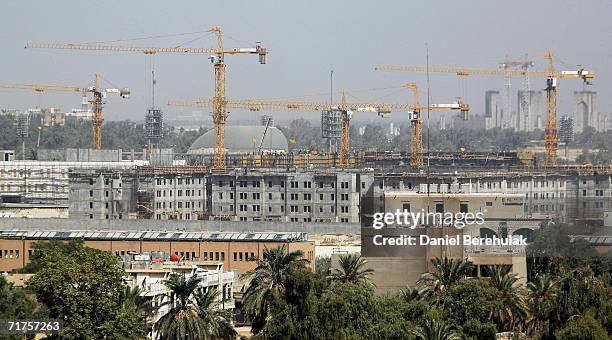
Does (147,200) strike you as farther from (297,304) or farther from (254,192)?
(297,304)

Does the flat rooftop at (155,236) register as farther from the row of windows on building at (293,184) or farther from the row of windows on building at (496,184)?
the row of windows on building at (293,184)

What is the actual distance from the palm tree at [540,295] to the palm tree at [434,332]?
7.92 m

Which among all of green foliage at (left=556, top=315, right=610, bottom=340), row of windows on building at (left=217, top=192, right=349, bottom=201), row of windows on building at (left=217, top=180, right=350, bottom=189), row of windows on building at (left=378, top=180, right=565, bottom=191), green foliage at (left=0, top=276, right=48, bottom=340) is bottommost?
green foliage at (left=556, top=315, right=610, bottom=340)

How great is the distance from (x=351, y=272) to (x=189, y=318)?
15.2 meters

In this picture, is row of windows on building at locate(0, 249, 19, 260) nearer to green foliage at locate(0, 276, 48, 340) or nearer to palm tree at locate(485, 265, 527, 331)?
palm tree at locate(485, 265, 527, 331)

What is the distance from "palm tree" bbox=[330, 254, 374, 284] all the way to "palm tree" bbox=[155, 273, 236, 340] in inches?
480

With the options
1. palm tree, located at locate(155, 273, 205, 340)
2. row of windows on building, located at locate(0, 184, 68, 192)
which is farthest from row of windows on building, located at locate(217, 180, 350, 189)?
palm tree, located at locate(155, 273, 205, 340)

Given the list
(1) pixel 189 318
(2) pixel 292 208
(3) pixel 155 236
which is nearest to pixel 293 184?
(2) pixel 292 208

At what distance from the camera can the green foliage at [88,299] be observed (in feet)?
171

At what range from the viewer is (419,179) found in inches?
5635

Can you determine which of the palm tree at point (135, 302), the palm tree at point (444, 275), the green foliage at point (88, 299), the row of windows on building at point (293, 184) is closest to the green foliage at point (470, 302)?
the palm tree at point (444, 275)

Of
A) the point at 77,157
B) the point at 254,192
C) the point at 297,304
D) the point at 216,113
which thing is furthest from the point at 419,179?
the point at 297,304

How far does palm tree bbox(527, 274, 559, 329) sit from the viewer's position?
6256cm

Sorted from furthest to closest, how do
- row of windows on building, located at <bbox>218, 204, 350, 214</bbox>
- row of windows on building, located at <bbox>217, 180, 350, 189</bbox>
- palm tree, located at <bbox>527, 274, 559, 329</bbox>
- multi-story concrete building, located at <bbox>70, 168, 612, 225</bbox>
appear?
row of windows on building, located at <bbox>217, 180, 350, 189</bbox> < row of windows on building, located at <bbox>218, 204, 350, 214</bbox> < multi-story concrete building, located at <bbox>70, 168, 612, 225</bbox> < palm tree, located at <bbox>527, 274, 559, 329</bbox>
